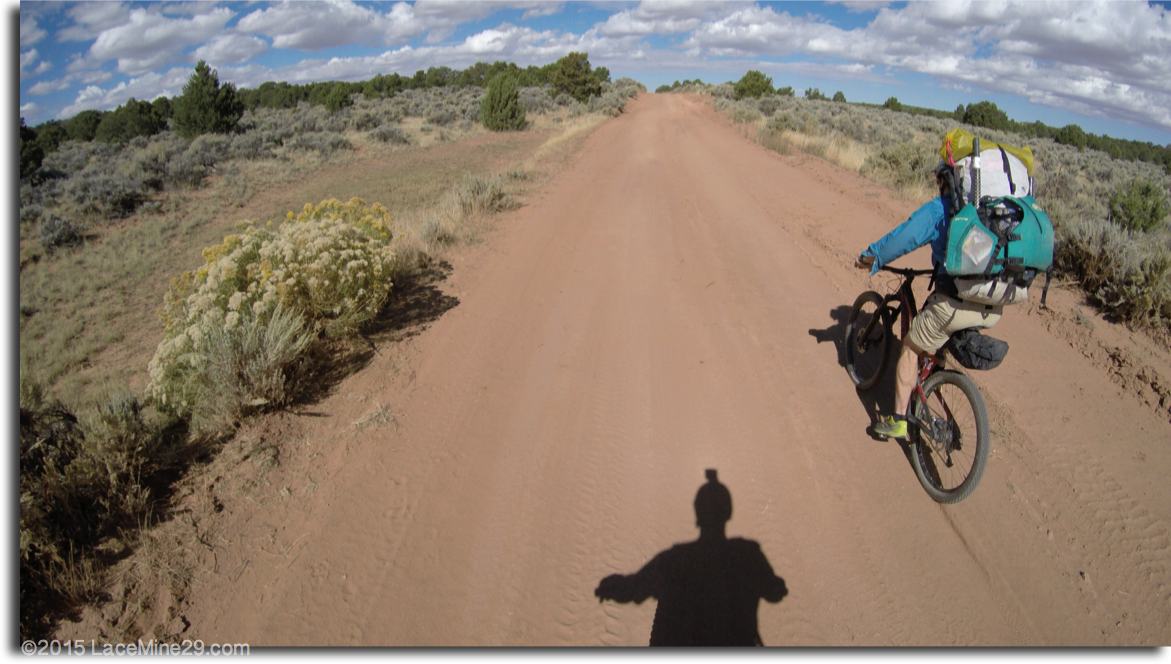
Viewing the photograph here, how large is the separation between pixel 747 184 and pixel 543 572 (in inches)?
420

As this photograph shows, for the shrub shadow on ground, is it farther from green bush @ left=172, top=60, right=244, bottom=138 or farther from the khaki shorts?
green bush @ left=172, top=60, right=244, bottom=138

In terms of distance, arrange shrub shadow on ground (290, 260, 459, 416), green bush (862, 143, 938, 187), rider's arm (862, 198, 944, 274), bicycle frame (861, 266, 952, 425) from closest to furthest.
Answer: rider's arm (862, 198, 944, 274), bicycle frame (861, 266, 952, 425), shrub shadow on ground (290, 260, 459, 416), green bush (862, 143, 938, 187)

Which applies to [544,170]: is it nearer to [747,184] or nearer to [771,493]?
[747,184]

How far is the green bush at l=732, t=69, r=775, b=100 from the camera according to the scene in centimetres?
3825

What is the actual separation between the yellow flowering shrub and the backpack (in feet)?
14.9

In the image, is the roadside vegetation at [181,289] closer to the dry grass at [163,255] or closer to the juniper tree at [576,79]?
the dry grass at [163,255]

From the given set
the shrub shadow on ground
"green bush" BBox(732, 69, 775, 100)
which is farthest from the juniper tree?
the shrub shadow on ground

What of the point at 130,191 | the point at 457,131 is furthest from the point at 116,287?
the point at 457,131

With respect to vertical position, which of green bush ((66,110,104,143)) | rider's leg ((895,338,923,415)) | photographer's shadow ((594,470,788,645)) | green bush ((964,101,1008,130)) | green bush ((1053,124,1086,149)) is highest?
green bush ((66,110,104,143))

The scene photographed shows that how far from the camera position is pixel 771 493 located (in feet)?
11.1

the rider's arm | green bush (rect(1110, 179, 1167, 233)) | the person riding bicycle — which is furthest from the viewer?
green bush (rect(1110, 179, 1167, 233))

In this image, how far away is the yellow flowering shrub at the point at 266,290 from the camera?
4.26 meters

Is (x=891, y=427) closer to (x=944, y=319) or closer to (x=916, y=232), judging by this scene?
(x=944, y=319)
